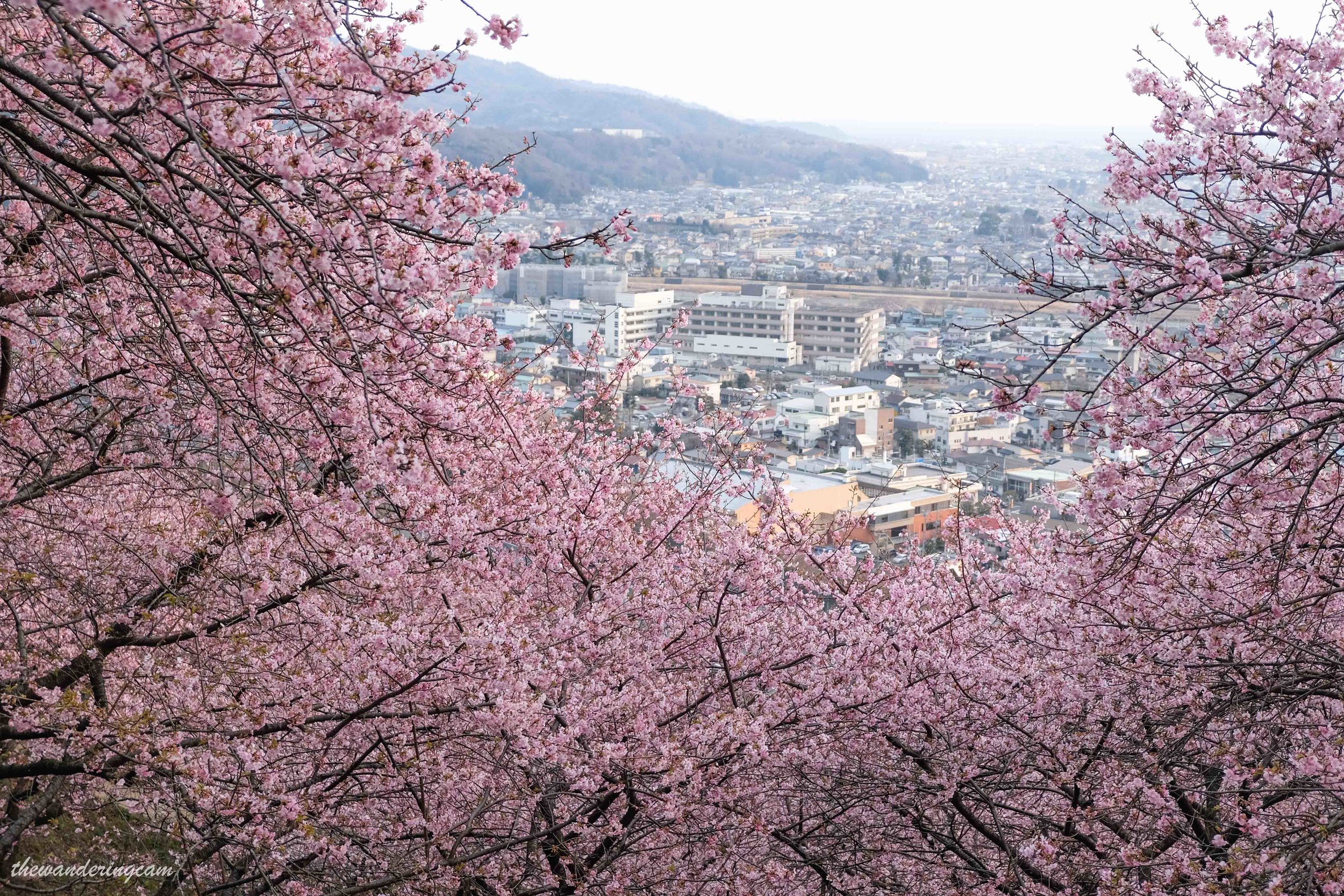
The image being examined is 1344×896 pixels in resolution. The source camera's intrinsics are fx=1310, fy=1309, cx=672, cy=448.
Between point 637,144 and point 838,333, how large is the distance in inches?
2798

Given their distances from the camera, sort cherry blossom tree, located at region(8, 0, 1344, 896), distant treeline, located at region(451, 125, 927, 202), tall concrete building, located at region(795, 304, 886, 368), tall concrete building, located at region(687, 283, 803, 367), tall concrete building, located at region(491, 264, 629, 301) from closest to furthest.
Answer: cherry blossom tree, located at region(8, 0, 1344, 896) < tall concrete building, located at region(687, 283, 803, 367) < tall concrete building, located at region(795, 304, 886, 368) < tall concrete building, located at region(491, 264, 629, 301) < distant treeline, located at region(451, 125, 927, 202)

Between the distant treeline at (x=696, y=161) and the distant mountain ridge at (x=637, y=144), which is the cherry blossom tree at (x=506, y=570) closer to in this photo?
the distant mountain ridge at (x=637, y=144)

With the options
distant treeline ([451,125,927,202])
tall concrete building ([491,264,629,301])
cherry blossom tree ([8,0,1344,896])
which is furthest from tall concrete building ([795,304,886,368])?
cherry blossom tree ([8,0,1344,896])

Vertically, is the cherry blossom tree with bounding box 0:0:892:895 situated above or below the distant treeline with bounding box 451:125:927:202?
below

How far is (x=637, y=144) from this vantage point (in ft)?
441

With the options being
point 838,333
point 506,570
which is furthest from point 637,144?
point 506,570

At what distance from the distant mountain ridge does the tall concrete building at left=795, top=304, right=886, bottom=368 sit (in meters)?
29.6

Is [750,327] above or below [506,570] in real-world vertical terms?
below

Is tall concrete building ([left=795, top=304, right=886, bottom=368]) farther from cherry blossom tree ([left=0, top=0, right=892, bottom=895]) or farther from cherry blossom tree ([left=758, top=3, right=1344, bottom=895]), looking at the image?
cherry blossom tree ([left=0, top=0, right=892, bottom=895])

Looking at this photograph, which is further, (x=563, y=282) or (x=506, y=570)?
(x=563, y=282)

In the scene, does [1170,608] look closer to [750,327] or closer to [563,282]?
[750,327]

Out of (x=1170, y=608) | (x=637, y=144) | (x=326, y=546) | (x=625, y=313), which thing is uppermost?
(x=637, y=144)

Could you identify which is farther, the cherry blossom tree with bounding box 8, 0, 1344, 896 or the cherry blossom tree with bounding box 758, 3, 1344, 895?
the cherry blossom tree with bounding box 758, 3, 1344, 895

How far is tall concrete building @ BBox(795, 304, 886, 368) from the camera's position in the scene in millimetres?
67562
